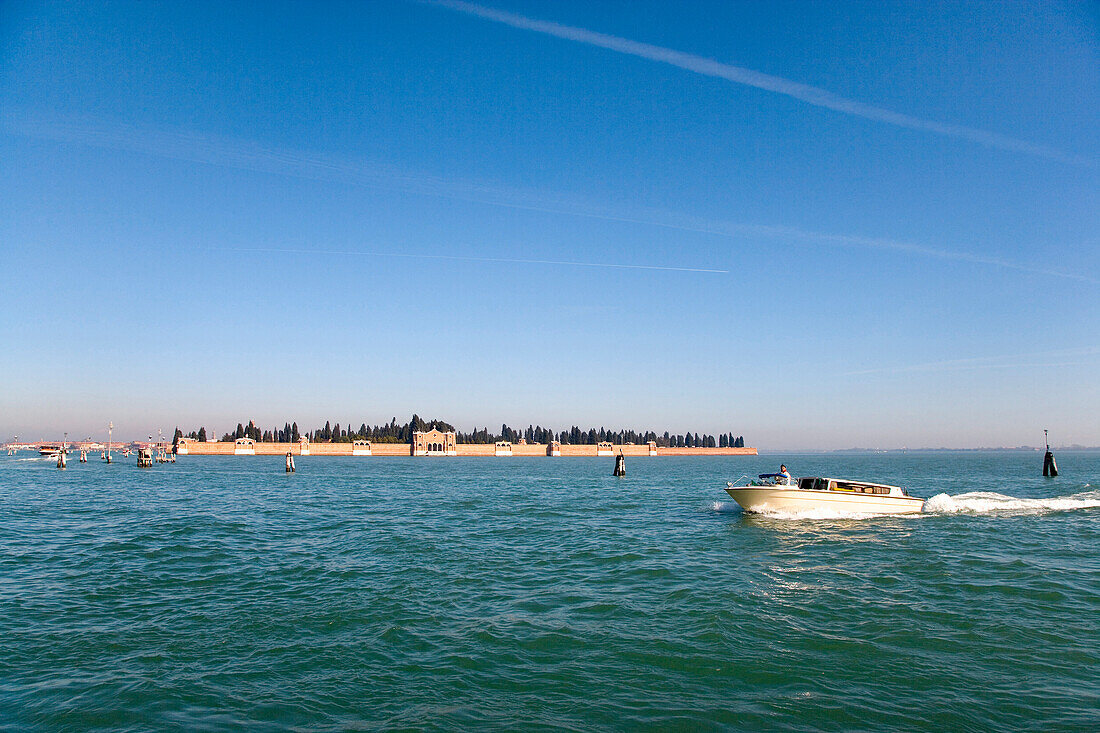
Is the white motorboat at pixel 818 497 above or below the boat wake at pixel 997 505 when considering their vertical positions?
above

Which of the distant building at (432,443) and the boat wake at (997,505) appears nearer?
the boat wake at (997,505)

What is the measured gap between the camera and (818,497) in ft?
86.8

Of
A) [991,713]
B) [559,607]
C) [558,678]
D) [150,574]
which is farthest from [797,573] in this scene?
[150,574]

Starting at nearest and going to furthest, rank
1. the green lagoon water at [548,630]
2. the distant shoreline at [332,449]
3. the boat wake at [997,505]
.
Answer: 1. the green lagoon water at [548,630]
2. the boat wake at [997,505]
3. the distant shoreline at [332,449]

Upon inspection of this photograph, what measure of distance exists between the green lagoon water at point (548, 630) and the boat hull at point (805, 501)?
406 centimetres

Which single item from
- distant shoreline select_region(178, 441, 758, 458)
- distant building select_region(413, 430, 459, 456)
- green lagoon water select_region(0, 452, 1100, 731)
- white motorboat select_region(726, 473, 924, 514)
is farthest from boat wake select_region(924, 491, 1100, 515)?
distant building select_region(413, 430, 459, 456)

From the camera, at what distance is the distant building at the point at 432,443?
173750mm

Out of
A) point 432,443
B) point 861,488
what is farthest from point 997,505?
point 432,443

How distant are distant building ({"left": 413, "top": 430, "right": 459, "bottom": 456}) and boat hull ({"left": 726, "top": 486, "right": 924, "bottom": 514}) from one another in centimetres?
15330

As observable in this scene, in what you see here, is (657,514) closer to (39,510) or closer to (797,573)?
(797,573)

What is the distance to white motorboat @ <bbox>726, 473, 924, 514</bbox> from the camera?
26266 mm

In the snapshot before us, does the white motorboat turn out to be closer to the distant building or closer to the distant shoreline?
the distant shoreline

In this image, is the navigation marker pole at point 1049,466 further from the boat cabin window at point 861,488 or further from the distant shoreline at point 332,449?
the distant shoreline at point 332,449

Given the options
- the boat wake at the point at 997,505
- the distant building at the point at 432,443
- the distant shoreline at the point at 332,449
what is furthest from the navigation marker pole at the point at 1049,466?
the distant building at the point at 432,443
